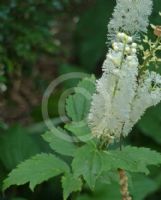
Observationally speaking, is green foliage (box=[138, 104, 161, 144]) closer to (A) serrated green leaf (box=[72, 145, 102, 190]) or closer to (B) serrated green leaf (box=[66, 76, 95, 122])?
(B) serrated green leaf (box=[66, 76, 95, 122])

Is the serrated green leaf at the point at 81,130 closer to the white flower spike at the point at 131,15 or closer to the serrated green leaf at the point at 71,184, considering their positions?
the serrated green leaf at the point at 71,184

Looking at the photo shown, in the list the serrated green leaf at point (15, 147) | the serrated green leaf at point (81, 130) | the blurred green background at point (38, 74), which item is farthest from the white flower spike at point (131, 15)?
the serrated green leaf at point (15, 147)

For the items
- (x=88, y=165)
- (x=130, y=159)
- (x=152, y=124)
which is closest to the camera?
(x=88, y=165)

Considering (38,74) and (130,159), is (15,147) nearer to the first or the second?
(38,74)

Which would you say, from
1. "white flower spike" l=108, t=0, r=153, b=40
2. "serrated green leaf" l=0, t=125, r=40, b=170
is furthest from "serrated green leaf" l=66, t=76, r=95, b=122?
"serrated green leaf" l=0, t=125, r=40, b=170

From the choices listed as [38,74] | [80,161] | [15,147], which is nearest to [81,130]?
[80,161]

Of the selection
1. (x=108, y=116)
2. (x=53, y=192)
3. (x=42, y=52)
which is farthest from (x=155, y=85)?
(x=42, y=52)

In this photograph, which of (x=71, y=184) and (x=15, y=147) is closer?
(x=71, y=184)
